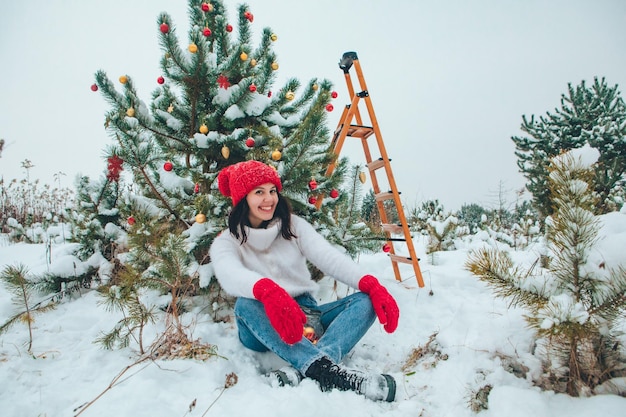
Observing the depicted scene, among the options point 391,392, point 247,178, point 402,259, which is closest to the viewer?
point 391,392

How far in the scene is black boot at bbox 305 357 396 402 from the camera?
142 cm

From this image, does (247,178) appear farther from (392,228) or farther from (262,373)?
(392,228)

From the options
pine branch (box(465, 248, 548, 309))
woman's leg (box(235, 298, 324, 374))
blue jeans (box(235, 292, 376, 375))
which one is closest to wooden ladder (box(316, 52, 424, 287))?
blue jeans (box(235, 292, 376, 375))

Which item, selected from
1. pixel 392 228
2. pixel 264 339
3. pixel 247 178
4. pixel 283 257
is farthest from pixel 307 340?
pixel 392 228

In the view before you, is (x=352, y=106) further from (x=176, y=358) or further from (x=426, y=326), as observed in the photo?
(x=176, y=358)

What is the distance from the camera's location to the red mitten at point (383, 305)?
5.77ft

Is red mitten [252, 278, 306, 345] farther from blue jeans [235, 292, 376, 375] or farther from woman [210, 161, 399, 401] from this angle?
blue jeans [235, 292, 376, 375]

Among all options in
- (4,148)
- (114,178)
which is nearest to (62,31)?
(4,148)

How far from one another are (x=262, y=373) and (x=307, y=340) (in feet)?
1.23

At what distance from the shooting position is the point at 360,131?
3209mm

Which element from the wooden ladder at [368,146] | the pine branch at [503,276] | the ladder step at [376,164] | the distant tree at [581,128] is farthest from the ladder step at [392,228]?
the distant tree at [581,128]

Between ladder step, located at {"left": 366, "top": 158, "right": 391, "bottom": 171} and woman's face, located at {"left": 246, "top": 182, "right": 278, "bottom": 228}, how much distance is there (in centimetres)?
141

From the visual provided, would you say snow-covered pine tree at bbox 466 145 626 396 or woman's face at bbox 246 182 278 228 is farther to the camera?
woman's face at bbox 246 182 278 228

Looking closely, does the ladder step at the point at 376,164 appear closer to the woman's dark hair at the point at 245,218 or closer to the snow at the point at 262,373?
the woman's dark hair at the point at 245,218
